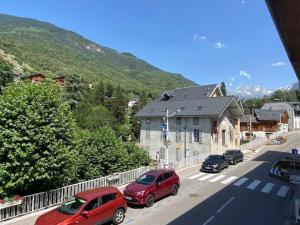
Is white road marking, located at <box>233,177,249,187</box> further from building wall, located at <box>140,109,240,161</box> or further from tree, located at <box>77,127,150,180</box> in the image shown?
building wall, located at <box>140,109,240,161</box>

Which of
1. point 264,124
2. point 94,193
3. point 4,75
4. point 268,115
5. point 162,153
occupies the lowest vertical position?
A: point 162,153

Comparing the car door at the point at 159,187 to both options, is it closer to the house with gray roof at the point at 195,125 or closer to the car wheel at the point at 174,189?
the car wheel at the point at 174,189

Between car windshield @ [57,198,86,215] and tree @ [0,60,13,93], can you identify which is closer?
car windshield @ [57,198,86,215]

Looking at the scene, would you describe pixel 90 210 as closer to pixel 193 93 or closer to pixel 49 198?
pixel 49 198

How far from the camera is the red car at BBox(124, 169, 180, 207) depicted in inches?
689

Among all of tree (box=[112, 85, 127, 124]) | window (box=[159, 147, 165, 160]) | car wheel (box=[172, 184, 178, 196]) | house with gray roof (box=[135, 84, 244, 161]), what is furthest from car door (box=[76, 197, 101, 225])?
tree (box=[112, 85, 127, 124])

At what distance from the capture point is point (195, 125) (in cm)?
4291

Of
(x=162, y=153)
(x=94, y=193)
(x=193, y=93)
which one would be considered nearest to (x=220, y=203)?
(x=94, y=193)

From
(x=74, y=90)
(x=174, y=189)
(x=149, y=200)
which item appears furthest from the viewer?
(x=74, y=90)

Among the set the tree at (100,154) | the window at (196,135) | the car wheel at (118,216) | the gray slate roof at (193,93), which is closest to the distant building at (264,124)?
the gray slate roof at (193,93)

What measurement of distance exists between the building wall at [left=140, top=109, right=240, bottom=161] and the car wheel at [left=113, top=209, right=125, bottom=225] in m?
27.2

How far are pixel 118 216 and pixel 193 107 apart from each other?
103 ft

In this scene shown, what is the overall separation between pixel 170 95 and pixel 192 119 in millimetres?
14913

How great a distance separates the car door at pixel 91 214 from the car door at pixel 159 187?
525 centimetres
